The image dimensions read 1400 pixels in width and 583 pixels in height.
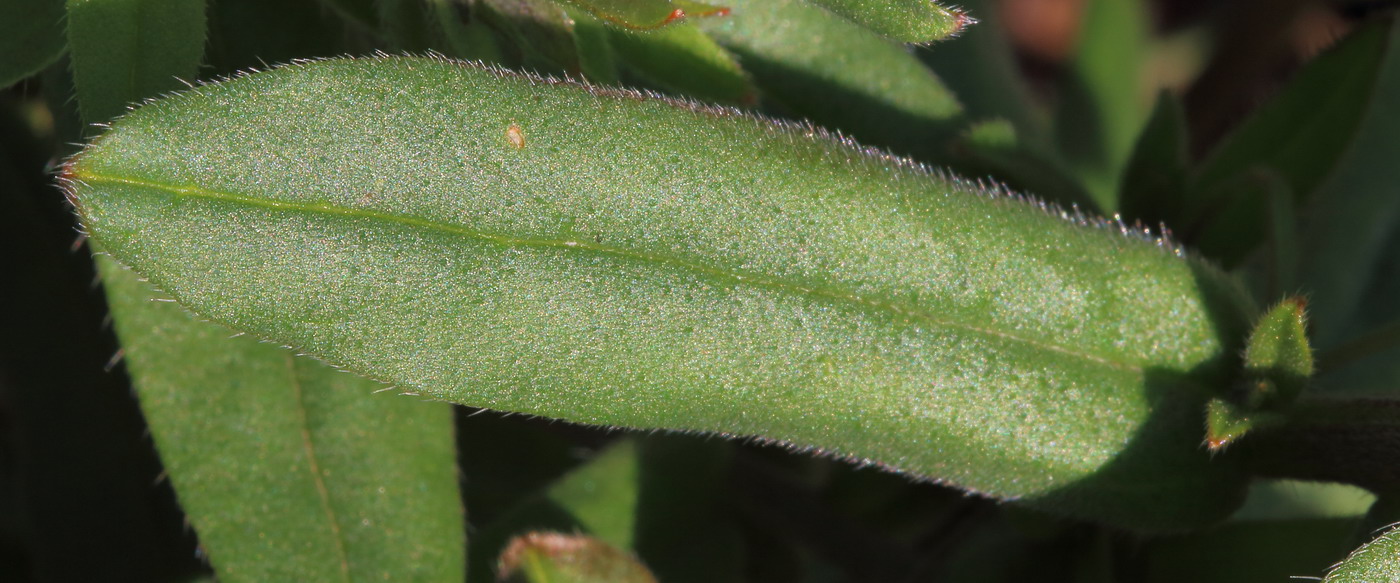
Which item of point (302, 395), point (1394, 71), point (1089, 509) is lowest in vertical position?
point (302, 395)

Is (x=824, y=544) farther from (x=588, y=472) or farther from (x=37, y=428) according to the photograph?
(x=37, y=428)

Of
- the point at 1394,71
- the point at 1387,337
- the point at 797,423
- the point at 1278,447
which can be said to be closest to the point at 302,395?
the point at 797,423

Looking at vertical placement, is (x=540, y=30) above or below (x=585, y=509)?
above

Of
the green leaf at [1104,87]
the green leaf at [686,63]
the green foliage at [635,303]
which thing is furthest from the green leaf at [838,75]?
the green leaf at [1104,87]

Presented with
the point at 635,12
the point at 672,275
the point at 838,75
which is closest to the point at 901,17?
the point at 635,12

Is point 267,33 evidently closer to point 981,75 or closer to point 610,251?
point 610,251

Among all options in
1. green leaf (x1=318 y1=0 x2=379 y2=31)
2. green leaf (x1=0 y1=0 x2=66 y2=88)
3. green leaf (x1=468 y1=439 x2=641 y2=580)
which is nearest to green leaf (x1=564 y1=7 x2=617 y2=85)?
green leaf (x1=318 y1=0 x2=379 y2=31)
